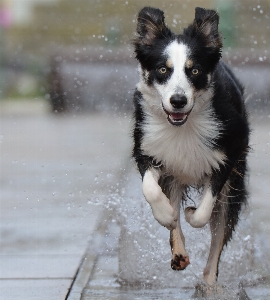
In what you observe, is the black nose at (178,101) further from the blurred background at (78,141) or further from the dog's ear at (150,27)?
the blurred background at (78,141)

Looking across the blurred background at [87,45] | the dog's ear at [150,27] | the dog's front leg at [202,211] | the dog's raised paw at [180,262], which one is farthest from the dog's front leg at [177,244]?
the blurred background at [87,45]

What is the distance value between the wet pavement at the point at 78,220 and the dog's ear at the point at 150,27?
5.93ft

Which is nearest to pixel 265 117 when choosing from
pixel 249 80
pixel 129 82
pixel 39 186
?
pixel 249 80

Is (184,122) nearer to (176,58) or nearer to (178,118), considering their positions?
(178,118)

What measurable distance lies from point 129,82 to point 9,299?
1184 cm

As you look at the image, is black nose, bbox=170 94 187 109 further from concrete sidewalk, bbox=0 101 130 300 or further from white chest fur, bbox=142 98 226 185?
concrete sidewalk, bbox=0 101 130 300

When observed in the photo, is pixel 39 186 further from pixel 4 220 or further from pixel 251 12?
pixel 251 12

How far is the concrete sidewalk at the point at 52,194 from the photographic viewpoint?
6.29 m

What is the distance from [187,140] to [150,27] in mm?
803

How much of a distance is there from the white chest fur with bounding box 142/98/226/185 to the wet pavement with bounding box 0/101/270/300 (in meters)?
0.99

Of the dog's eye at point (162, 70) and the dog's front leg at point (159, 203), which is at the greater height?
the dog's eye at point (162, 70)

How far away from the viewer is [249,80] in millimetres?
15789

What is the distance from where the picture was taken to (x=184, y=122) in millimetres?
5098

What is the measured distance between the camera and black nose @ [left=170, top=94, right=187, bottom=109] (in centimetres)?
492
